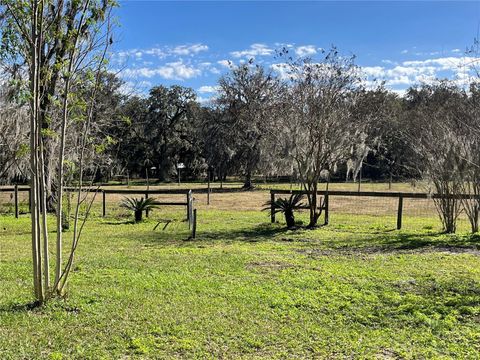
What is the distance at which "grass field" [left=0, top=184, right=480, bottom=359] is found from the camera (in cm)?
365

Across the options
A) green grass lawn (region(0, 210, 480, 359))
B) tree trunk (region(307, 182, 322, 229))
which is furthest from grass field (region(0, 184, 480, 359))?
tree trunk (region(307, 182, 322, 229))

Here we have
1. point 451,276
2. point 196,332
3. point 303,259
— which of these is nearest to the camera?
point 196,332

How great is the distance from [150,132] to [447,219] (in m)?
43.2

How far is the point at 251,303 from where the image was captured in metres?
4.80

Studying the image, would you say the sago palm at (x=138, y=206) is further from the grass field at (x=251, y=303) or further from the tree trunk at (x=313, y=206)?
the tree trunk at (x=313, y=206)

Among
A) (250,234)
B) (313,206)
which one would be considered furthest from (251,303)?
(313,206)

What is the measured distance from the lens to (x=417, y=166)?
11.7m

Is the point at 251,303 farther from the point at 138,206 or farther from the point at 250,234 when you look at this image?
the point at 138,206

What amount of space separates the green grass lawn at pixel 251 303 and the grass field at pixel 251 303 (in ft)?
0.05

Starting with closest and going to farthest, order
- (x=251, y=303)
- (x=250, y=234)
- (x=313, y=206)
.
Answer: (x=251, y=303), (x=250, y=234), (x=313, y=206)

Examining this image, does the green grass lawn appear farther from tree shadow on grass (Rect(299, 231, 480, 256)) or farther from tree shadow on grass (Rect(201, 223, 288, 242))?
tree shadow on grass (Rect(201, 223, 288, 242))

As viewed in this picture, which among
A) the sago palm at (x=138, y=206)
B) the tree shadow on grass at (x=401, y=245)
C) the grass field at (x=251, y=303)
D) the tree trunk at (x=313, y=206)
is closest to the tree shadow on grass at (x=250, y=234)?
the tree trunk at (x=313, y=206)

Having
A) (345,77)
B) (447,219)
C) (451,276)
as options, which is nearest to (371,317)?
(451,276)

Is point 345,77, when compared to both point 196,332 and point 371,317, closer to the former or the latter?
point 371,317
